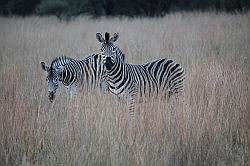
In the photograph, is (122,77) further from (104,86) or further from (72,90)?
(72,90)

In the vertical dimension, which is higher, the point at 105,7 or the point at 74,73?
the point at 105,7

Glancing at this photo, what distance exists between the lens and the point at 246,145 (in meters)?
2.63

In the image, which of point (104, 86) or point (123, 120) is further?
point (104, 86)

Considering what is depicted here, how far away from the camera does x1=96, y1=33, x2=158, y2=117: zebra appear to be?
322cm

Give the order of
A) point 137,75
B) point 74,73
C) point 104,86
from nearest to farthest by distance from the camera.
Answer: point 137,75 → point 104,86 → point 74,73

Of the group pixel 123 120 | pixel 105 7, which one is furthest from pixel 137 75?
pixel 105 7

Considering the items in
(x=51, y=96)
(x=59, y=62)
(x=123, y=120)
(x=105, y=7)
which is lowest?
(x=123, y=120)

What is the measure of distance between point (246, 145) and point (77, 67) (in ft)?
5.93

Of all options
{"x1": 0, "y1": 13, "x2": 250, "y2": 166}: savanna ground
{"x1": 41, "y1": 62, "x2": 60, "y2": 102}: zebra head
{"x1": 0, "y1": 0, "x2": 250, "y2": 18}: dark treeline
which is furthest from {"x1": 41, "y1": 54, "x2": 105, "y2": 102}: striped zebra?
{"x1": 0, "y1": 0, "x2": 250, "y2": 18}: dark treeline

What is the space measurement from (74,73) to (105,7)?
290 cm

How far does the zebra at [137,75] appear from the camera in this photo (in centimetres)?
324

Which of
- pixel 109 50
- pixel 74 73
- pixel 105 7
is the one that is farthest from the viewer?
pixel 105 7

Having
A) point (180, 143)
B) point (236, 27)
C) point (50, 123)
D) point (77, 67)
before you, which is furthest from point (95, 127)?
point (236, 27)

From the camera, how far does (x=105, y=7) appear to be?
6.55 m
